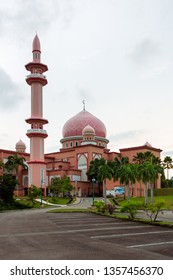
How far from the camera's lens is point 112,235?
647 inches

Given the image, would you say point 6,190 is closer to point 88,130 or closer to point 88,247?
point 88,130

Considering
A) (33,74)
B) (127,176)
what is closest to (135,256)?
(127,176)

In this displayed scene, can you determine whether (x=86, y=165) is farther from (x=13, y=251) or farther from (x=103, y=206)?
(x=13, y=251)

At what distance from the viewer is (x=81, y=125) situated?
8419 centimetres

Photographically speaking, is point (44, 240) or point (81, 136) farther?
point (81, 136)

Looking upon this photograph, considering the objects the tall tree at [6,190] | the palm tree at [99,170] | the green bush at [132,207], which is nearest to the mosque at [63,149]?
the palm tree at [99,170]

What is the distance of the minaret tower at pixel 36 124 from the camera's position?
62.8 metres

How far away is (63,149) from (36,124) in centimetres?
2147

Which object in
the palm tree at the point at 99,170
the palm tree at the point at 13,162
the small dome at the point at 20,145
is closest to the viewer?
the palm tree at the point at 99,170

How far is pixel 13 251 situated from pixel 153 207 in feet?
43.0

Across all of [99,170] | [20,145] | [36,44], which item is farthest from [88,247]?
[20,145]

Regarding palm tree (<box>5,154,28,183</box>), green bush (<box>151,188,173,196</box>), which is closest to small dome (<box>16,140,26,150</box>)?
palm tree (<box>5,154,28,183</box>)

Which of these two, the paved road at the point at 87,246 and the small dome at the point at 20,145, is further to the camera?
the small dome at the point at 20,145

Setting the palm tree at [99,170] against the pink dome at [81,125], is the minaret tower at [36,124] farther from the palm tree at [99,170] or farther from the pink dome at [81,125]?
the pink dome at [81,125]
